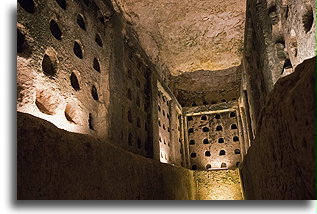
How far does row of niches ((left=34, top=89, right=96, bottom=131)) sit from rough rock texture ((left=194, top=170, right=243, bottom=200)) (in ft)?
16.1

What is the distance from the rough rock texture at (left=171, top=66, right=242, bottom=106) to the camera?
1072 centimetres

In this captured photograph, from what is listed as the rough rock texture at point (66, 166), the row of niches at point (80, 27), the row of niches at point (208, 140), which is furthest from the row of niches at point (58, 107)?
the row of niches at point (208, 140)

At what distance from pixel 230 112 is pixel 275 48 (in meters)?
6.70

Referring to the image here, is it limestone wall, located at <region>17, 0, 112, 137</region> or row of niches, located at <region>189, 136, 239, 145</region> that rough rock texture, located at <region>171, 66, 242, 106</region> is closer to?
row of niches, located at <region>189, 136, 239, 145</region>

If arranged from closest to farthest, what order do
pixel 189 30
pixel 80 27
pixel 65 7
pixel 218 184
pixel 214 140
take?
1. pixel 65 7
2. pixel 80 27
3. pixel 189 30
4. pixel 218 184
5. pixel 214 140

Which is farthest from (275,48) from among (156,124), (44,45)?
(156,124)

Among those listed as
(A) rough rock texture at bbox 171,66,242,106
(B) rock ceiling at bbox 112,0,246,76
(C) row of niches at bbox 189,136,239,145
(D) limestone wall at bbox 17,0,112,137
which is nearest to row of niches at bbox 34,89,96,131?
(D) limestone wall at bbox 17,0,112,137

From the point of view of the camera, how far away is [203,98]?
1092 centimetres

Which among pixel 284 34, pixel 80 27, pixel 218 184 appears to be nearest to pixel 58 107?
pixel 80 27

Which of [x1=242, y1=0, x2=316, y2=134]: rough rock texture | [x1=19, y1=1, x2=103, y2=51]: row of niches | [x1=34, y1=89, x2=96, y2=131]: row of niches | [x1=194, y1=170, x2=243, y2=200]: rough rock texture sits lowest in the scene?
[x1=194, y1=170, x2=243, y2=200]: rough rock texture

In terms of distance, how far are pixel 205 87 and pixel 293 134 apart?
989cm

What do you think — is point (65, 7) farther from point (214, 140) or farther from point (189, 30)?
point (214, 140)

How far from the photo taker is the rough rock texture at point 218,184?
8.13 m

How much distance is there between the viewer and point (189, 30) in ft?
25.1
